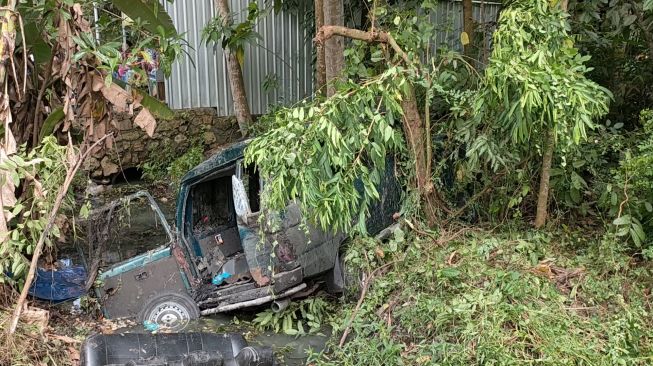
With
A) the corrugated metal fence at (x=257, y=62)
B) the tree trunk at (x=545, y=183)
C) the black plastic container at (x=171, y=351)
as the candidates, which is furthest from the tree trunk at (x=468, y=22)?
the black plastic container at (x=171, y=351)

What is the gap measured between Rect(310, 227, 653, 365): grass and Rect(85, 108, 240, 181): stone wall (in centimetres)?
552

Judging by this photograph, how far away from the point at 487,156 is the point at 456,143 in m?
0.83

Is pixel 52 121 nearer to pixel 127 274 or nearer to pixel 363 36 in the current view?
pixel 127 274

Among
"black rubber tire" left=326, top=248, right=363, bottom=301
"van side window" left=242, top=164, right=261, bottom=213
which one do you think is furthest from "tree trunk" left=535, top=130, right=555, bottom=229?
"van side window" left=242, top=164, right=261, bottom=213

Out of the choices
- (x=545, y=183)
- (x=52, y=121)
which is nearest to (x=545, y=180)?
(x=545, y=183)

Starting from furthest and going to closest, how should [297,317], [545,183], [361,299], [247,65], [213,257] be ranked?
1. [247,65]
2. [213,257]
3. [297,317]
4. [545,183]
5. [361,299]

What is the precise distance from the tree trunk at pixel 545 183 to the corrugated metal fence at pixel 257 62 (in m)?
3.90

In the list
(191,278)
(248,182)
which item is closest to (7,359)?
(191,278)

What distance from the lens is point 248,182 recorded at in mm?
5762

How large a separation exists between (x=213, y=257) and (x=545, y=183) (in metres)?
3.58

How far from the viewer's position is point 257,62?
10625 millimetres

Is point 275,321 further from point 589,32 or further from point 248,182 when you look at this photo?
point 589,32

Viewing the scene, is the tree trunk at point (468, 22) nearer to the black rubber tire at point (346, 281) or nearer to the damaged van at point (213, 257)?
the damaged van at point (213, 257)

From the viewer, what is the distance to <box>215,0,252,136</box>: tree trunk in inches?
356
